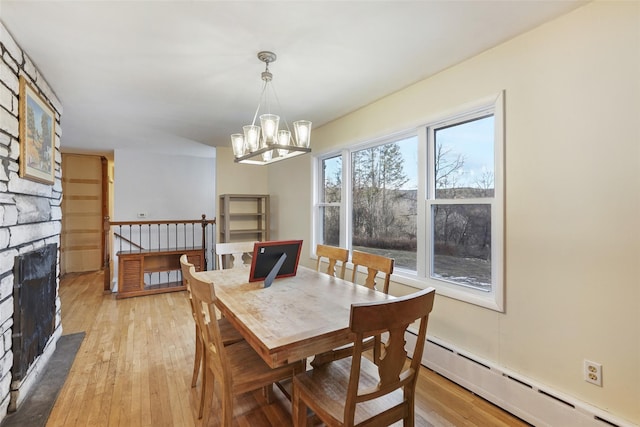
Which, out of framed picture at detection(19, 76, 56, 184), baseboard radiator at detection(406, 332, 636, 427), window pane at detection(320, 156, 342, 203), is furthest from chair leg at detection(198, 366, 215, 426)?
window pane at detection(320, 156, 342, 203)

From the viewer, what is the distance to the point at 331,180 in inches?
158

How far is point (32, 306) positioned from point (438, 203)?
3204 mm

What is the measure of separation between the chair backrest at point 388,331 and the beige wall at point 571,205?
1042 mm

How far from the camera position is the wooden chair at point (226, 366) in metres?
1.49

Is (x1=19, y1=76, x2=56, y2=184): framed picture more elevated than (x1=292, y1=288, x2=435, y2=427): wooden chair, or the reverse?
(x1=19, y1=76, x2=56, y2=184): framed picture

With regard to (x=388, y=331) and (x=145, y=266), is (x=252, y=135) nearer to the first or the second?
(x=388, y=331)

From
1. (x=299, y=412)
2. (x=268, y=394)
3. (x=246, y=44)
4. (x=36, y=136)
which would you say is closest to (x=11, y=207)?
(x=36, y=136)

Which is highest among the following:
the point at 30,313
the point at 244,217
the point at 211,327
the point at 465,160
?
the point at 465,160

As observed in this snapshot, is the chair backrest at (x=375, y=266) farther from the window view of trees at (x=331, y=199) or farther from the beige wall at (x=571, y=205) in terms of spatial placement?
the window view of trees at (x=331, y=199)

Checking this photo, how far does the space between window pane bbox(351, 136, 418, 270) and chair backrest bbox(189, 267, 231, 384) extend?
6.27ft

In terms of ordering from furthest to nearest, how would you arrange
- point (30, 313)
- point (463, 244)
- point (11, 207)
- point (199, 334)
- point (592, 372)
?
point (463, 244)
point (30, 313)
point (199, 334)
point (11, 207)
point (592, 372)

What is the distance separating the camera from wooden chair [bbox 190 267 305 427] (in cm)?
149

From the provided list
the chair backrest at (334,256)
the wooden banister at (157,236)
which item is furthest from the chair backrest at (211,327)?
the wooden banister at (157,236)

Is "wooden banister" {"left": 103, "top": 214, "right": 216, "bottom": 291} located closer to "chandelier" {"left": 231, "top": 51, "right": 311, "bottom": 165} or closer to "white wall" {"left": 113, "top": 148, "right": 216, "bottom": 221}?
"white wall" {"left": 113, "top": 148, "right": 216, "bottom": 221}
